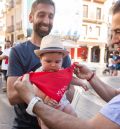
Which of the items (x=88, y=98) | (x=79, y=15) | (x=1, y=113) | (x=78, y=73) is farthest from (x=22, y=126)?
(x=79, y=15)

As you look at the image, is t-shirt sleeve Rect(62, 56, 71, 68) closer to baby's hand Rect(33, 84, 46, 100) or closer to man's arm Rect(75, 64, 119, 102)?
man's arm Rect(75, 64, 119, 102)

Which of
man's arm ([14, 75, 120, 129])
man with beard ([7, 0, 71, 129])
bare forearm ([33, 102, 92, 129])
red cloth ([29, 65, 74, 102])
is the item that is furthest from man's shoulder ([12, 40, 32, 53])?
bare forearm ([33, 102, 92, 129])

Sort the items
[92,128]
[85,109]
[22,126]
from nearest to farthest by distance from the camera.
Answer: [92,128] → [22,126] → [85,109]

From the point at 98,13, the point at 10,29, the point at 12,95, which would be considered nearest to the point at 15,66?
the point at 12,95

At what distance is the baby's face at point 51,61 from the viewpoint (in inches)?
88.4

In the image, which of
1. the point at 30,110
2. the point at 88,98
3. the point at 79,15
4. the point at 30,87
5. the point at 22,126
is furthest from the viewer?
the point at 79,15

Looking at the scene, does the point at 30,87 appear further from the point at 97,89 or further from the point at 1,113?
the point at 1,113

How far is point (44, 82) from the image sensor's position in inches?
84.1

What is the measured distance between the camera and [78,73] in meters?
2.40

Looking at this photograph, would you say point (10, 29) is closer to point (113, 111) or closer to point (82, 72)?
point (82, 72)

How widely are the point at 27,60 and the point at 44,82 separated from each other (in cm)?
20

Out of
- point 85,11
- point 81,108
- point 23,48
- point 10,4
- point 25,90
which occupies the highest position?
point 10,4

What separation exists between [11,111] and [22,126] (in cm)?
399

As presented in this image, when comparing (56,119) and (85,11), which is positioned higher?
(85,11)
